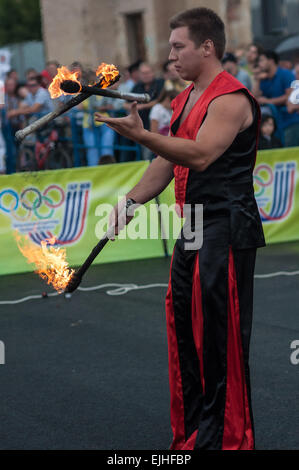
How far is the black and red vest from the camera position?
3.55m

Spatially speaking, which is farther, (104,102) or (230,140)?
(104,102)

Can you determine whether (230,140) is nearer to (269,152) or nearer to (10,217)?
(10,217)

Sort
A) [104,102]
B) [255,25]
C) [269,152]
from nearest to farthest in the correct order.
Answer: [269,152], [104,102], [255,25]

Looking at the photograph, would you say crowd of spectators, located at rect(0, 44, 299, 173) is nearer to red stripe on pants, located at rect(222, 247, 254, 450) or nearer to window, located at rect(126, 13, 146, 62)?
red stripe on pants, located at rect(222, 247, 254, 450)

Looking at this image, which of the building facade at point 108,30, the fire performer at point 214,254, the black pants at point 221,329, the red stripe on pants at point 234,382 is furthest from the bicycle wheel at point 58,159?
the building facade at point 108,30

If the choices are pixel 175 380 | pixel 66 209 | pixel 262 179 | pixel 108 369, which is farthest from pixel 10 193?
pixel 175 380

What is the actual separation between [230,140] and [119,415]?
6.53 ft

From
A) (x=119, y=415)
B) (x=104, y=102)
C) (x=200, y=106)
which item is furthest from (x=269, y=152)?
(x=200, y=106)

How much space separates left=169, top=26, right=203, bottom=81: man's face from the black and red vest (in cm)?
11

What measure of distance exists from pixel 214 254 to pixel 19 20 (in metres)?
56.7

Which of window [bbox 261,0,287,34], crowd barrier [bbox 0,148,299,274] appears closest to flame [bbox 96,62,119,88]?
crowd barrier [bbox 0,148,299,274]

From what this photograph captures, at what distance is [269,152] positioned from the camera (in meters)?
10.1

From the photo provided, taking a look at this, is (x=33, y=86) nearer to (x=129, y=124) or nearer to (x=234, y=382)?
(x=234, y=382)

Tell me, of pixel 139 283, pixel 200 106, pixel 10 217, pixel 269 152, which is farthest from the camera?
pixel 269 152
